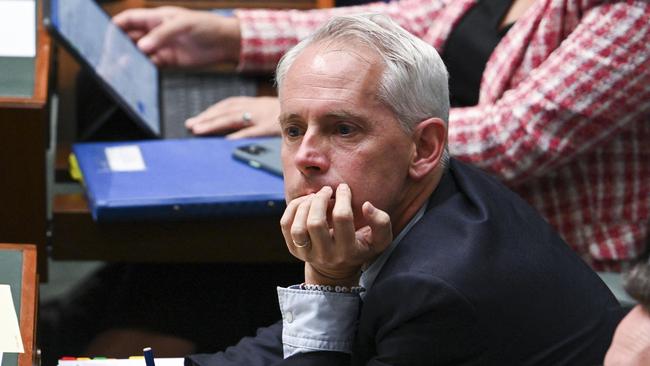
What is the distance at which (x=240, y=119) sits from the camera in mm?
2701

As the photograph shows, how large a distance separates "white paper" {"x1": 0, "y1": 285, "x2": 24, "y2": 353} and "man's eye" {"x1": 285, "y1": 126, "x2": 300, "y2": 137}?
0.43 metres

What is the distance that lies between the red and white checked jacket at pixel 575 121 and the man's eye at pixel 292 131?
768mm

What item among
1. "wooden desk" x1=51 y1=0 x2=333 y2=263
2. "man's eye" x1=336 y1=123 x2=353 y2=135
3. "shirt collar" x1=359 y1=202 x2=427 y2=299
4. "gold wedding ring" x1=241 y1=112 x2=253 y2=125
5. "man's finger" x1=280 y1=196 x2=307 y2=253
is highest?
"man's eye" x1=336 y1=123 x2=353 y2=135

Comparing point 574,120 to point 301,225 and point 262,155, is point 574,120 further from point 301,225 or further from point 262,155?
point 301,225

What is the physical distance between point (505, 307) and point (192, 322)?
123 cm

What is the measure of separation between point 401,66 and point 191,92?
4.64ft

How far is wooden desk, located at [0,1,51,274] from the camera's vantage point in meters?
2.33

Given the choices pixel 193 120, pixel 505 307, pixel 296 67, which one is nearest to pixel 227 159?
pixel 193 120

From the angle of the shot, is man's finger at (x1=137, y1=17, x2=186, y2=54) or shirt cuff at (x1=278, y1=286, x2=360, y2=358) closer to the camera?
shirt cuff at (x1=278, y1=286, x2=360, y2=358)

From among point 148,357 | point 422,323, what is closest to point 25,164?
point 148,357

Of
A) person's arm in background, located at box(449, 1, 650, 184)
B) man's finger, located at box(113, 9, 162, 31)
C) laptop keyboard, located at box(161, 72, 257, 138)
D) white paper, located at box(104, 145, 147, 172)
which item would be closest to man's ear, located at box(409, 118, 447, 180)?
person's arm in background, located at box(449, 1, 650, 184)

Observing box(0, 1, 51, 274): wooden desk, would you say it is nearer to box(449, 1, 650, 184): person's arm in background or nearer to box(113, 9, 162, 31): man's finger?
box(113, 9, 162, 31): man's finger

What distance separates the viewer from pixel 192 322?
8.54 feet

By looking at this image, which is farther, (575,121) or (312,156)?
(575,121)
